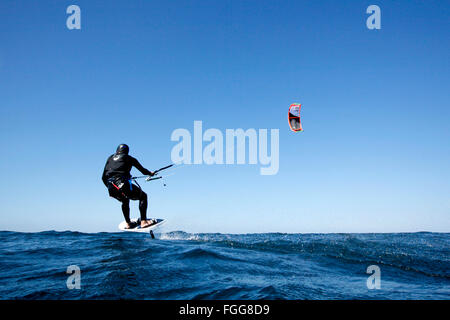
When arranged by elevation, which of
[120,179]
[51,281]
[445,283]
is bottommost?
[445,283]

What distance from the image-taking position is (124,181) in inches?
385

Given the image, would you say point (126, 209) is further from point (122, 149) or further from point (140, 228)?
point (122, 149)

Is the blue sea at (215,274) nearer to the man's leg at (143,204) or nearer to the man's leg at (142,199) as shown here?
the man's leg at (142,199)

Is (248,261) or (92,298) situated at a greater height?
(92,298)

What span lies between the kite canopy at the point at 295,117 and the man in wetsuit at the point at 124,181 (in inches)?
283

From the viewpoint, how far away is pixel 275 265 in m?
8.30

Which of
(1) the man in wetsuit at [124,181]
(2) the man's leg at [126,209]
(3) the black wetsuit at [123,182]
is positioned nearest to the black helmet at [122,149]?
(1) the man in wetsuit at [124,181]

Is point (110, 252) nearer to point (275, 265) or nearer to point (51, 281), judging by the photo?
point (51, 281)

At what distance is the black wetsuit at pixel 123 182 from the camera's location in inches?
385

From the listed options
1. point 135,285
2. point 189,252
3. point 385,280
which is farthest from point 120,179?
point 385,280

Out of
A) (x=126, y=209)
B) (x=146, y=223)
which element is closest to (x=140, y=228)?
(x=146, y=223)

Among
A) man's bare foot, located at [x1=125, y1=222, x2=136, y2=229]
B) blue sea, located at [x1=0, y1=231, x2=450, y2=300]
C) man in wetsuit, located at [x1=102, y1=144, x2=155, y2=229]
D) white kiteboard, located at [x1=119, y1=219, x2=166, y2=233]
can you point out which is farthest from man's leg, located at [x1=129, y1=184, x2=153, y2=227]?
blue sea, located at [x1=0, y1=231, x2=450, y2=300]
